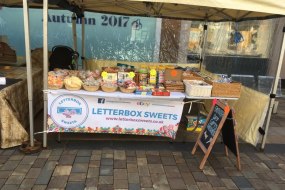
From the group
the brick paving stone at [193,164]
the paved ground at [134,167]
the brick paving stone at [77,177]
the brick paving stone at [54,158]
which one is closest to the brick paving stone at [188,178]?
the paved ground at [134,167]

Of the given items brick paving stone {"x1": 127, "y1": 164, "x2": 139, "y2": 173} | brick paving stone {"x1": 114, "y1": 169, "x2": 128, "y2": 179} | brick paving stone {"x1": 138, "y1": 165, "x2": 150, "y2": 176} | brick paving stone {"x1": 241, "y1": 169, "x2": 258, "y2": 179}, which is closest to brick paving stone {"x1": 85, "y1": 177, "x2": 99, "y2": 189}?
brick paving stone {"x1": 114, "y1": 169, "x2": 128, "y2": 179}

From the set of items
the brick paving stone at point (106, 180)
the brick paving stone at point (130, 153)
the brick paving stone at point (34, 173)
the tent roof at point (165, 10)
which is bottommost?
the brick paving stone at point (106, 180)

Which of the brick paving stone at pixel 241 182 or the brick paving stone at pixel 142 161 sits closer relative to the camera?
the brick paving stone at pixel 241 182

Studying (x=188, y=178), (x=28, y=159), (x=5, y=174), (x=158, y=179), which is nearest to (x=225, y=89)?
(x=188, y=178)

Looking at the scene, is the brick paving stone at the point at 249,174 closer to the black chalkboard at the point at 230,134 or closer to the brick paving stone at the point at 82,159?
the black chalkboard at the point at 230,134

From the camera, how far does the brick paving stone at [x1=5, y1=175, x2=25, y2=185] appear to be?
3.21 m

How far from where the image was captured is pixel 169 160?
3.98m

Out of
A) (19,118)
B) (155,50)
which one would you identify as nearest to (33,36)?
(155,50)

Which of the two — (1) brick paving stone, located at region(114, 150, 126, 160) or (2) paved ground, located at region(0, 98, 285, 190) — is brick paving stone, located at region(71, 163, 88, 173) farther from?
(1) brick paving stone, located at region(114, 150, 126, 160)

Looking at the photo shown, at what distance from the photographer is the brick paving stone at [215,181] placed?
3.45 meters

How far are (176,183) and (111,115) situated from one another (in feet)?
4.55

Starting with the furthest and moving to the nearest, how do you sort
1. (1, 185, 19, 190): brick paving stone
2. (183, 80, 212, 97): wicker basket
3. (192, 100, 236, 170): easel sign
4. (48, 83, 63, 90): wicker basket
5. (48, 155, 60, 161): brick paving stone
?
(183, 80, 212, 97): wicker basket < (48, 83, 63, 90): wicker basket < (48, 155, 60, 161): brick paving stone < (192, 100, 236, 170): easel sign < (1, 185, 19, 190): brick paving stone

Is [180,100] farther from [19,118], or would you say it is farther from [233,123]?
[19,118]

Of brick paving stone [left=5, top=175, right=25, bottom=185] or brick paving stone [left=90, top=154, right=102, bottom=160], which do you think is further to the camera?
brick paving stone [left=90, top=154, right=102, bottom=160]
